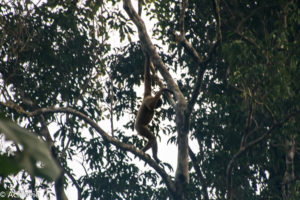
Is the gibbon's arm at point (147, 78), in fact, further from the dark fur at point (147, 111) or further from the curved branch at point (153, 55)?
the curved branch at point (153, 55)

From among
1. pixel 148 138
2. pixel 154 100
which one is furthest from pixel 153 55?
pixel 148 138

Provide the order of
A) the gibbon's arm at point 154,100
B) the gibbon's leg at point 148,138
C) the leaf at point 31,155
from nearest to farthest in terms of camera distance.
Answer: the leaf at point 31,155 < the gibbon's arm at point 154,100 < the gibbon's leg at point 148,138

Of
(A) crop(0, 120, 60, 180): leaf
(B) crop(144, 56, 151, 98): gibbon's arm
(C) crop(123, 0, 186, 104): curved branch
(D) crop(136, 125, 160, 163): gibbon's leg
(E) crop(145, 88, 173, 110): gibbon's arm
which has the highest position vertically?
(C) crop(123, 0, 186, 104): curved branch

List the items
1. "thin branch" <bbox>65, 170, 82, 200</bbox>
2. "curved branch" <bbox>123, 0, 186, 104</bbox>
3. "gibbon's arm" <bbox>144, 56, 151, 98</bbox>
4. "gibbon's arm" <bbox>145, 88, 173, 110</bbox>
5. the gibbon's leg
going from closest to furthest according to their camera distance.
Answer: "gibbon's arm" <bbox>145, 88, 173, 110</bbox>, "gibbon's arm" <bbox>144, 56, 151, 98</bbox>, "curved branch" <bbox>123, 0, 186, 104</bbox>, the gibbon's leg, "thin branch" <bbox>65, 170, 82, 200</bbox>

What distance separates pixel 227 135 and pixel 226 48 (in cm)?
444

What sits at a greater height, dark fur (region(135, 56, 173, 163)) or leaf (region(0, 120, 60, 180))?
dark fur (region(135, 56, 173, 163))

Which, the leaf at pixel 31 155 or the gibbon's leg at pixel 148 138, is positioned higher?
the gibbon's leg at pixel 148 138

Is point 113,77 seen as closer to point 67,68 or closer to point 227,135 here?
point 67,68

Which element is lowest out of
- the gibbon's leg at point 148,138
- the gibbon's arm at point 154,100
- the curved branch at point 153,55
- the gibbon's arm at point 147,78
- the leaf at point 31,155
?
the leaf at point 31,155

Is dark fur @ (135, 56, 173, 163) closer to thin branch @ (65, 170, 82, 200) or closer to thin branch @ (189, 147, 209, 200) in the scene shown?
thin branch @ (189, 147, 209, 200)

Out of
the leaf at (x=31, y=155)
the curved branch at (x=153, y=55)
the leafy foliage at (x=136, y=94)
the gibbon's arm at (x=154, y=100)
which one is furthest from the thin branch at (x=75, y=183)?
the leaf at (x=31, y=155)

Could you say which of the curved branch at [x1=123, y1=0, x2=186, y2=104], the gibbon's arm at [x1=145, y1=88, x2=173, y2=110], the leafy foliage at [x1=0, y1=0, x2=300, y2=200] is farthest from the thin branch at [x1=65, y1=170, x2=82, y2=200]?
the curved branch at [x1=123, y1=0, x2=186, y2=104]

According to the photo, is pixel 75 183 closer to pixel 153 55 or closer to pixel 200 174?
pixel 200 174

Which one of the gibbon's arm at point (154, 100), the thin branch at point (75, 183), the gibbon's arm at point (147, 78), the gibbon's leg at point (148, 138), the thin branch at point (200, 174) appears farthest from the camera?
the thin branch at point (75, 183)
